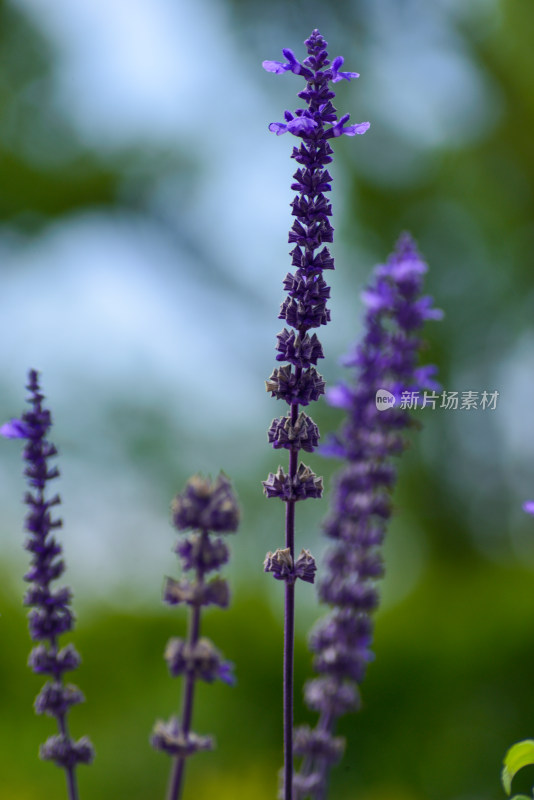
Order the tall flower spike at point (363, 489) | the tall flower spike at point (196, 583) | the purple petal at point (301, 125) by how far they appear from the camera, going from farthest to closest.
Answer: the tall flower spike at point (363, 489) < the purple petal at point (301, 125) < the tall flower spike at point (196, 583)

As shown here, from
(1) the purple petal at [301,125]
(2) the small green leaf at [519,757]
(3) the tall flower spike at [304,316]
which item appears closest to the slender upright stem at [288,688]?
(3) the tall flower spike at [304,316]

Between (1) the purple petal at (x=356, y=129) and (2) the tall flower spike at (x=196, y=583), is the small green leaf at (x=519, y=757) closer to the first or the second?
(2) the tall flower spike at (x=196, y=583)

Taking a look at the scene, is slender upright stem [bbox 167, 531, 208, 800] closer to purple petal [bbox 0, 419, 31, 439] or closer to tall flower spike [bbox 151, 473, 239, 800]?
tall flower spike [bbox 151, 473, 239, 800]

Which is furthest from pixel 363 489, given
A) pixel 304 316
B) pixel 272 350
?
pixel 272 350

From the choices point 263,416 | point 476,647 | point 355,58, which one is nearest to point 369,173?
point 355,58

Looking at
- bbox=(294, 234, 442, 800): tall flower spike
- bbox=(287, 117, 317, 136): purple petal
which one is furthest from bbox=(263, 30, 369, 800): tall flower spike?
bbox=(294, 234, 442, 800): tall flower spike
